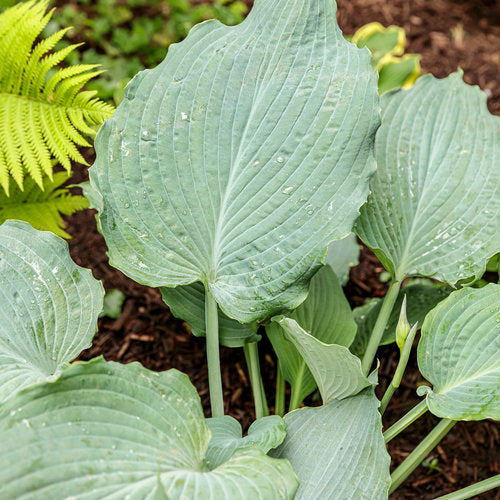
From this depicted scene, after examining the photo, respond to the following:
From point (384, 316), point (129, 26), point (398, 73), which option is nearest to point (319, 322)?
point (384, 316)

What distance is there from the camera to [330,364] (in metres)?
1.27

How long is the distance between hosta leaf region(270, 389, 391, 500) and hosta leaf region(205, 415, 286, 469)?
3.1 inches

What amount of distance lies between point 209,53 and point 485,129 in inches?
30.3

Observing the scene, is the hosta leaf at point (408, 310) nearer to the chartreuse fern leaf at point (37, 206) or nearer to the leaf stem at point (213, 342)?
the leaf stem at point (213, 342)

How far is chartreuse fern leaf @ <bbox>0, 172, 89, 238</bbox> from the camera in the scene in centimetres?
179

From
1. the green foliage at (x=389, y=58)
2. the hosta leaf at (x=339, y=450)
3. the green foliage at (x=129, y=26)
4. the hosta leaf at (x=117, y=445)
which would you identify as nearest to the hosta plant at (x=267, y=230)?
the hosta leaf at (x=339, y=450)

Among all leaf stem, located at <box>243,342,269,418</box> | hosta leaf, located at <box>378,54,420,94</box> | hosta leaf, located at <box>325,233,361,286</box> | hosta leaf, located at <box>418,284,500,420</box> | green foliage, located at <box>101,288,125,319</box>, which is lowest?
leaf stem, located at <box>243,342,269,418</box>

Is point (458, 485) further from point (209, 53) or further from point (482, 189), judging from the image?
point (209, 53)

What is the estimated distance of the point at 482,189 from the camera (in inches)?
58.4

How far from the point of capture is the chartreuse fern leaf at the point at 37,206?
1787 mm

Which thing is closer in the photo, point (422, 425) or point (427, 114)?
point (427, 114)

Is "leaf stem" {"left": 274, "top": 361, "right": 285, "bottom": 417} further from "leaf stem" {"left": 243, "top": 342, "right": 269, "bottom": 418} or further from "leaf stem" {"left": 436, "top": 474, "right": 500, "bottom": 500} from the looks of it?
"leaf stem" {"left": 436, "top": 474, "right": 500, "bottom": 500}

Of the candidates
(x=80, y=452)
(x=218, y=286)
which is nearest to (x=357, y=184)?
(x=218, y=286)

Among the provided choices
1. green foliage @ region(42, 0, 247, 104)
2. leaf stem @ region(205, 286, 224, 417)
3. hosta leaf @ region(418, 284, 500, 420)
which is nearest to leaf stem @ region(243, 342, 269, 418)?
leaf stem @ region(205, 286, 224, 417)
